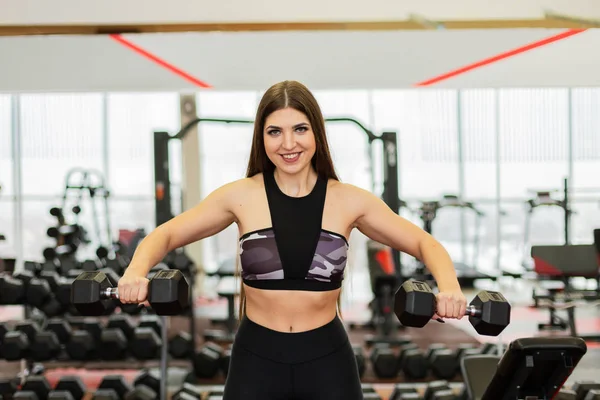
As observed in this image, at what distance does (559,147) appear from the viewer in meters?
7.50

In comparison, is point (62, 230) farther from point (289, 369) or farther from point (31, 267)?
point (289, 369)

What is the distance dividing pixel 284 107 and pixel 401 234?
410mm

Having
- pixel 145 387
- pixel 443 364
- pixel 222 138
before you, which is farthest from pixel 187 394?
pixel 222 138

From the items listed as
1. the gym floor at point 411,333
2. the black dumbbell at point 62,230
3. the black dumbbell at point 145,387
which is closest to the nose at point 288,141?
the gym floor at point 411,333

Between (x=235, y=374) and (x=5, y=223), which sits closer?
(x=235, y=374)

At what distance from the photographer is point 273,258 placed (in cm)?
148

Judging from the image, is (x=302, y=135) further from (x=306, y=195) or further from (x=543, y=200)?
(x=543, y=200)

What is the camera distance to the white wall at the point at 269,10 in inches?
109

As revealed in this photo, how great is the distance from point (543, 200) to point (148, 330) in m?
3.94

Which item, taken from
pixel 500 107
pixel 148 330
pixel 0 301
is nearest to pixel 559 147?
pixel 500 107

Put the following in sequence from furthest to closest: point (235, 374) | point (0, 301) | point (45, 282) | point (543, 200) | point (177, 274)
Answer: point (543, 200)
point (45, 282)
point (0, 301)
point (235, 374)
point (177, 274)

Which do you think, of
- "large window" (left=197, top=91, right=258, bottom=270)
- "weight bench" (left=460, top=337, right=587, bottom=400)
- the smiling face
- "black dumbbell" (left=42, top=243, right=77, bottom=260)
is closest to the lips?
the smiling face

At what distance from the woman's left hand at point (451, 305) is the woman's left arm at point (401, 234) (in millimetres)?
44

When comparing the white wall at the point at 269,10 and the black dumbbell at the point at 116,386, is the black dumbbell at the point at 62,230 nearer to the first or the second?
the black dumbbell at the point at 116,386
